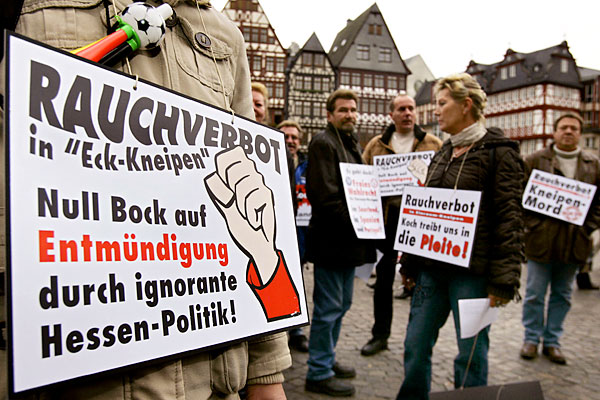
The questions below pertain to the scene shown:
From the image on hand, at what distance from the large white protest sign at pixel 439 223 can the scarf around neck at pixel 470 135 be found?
320mm

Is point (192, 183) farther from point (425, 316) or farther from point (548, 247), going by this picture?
point (548, 247)

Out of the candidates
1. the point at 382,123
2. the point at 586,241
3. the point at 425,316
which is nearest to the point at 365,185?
the point at 425,316

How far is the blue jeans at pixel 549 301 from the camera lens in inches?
180

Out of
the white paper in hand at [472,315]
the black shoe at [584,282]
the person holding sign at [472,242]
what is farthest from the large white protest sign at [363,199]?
the black shoe at [584,282]

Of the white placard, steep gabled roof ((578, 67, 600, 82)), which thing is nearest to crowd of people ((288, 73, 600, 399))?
the white placard

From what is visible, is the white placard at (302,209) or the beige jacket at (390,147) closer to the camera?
the beige jacket at (390,147)

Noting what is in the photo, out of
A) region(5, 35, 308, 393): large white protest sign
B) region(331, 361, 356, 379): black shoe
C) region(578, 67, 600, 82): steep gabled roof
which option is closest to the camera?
region(5, 35, 308, 393): large white protest sign

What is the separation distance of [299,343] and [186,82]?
3893 millimetres

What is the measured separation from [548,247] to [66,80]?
15.3 feet

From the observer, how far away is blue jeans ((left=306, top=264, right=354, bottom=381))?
11.8 feet

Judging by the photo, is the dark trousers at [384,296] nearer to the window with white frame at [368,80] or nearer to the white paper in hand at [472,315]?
the white paper in hand at [472,315]

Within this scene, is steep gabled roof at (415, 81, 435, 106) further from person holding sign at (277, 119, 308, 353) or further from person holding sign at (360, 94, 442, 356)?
person holding sign at (360, 94, 442, 356)

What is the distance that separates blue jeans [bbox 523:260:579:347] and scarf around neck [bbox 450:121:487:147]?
2334 millimetres

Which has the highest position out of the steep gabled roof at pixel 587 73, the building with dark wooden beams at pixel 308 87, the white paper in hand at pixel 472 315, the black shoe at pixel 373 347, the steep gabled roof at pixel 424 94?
the steep gabled roof at pixel 587 73
